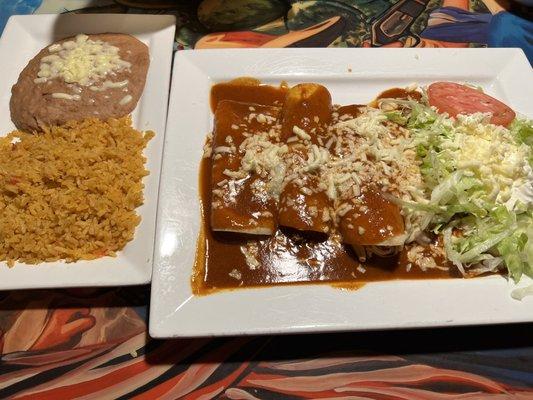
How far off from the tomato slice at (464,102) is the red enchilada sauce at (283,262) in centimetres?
90

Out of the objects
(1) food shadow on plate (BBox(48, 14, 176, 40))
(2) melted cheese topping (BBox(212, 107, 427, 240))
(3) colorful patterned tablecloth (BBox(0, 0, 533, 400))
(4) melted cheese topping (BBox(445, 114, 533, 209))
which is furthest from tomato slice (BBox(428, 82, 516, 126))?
(1) food shadow on plate (BBox(48, 14, 176, 40))

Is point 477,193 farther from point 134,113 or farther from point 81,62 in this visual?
point 81,62

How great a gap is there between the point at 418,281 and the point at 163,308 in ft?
3.36

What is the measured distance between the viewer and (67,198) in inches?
75.8

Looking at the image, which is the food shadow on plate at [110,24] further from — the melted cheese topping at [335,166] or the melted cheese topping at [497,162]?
the melted cheese topping at [497,162]

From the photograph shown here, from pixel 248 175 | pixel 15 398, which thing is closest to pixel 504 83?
pixel 248 175

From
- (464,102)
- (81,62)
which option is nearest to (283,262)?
(464,102)

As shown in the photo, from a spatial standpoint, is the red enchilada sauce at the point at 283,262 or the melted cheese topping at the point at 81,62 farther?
the melted cheese topping at the point at 81,62

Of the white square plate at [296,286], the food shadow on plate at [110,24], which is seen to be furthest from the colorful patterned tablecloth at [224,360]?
the food shadow on plate at [110,24]

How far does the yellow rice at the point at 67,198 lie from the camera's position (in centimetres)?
186

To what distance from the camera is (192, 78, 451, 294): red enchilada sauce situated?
1.87 meters

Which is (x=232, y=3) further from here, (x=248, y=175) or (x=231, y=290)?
(x=231, y=290)

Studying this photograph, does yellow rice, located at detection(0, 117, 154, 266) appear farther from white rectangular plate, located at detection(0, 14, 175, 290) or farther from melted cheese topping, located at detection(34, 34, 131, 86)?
melted cheese topping, located at detection(34, 34, 131, 86)

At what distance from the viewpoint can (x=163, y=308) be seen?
67.8 inches
